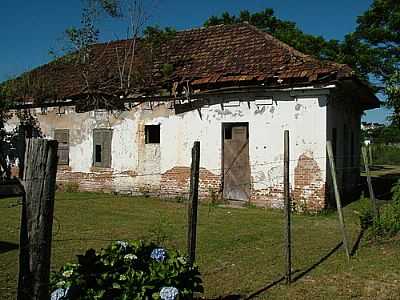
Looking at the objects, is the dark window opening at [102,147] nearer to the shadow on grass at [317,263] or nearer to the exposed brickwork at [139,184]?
the exposed brickwork at [139,184]

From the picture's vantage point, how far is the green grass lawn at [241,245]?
18.3ft

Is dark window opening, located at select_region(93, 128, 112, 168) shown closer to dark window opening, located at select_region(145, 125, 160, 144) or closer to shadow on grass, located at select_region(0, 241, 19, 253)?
dark window opening, located at select_region(145, 125, 160, 144)

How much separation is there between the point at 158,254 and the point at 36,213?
1.44 m

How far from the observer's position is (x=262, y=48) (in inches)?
572

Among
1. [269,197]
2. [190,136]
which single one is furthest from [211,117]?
[269,197]

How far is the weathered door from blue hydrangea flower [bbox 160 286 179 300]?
978 centimetres

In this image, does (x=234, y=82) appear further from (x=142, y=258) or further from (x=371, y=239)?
(x=142, y=258)

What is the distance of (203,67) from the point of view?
1477 cm

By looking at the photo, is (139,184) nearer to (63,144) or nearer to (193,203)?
(63,144)

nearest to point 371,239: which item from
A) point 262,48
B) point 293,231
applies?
point 293,231

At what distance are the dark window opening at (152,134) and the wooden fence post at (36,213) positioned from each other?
12.1 meters

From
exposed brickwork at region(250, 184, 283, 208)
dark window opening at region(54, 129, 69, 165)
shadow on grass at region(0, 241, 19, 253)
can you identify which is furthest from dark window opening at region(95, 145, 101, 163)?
shadow on grass at region(0, 241, 19, 253)

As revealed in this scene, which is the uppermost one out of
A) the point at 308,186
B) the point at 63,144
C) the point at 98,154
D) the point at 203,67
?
the point at 203,67

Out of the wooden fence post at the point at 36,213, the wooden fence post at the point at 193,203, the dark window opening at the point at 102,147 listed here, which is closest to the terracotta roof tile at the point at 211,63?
the dark window opening at the point at 102,147
